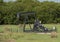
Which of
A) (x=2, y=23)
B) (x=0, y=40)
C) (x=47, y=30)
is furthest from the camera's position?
(x=2, y=23)

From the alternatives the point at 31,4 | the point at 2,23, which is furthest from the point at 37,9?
the point at 2,23

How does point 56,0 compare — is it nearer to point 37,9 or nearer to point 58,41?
point 37,9

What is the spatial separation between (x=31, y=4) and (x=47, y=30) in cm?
1194

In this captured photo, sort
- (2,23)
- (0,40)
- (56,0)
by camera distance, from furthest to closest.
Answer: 1. (56,0)
2. (2,23)
3. (0,40)

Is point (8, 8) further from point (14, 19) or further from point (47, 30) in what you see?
point (47, 30)

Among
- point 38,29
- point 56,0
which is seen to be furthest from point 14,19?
point 38,29

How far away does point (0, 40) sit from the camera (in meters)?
15.4

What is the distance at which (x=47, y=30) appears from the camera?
66.8 feet

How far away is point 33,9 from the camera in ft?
101

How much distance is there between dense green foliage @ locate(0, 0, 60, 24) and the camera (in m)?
30.4

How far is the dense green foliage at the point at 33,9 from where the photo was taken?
99.7ft

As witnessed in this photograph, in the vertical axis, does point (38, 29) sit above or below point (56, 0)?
below

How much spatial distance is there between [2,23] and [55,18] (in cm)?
582

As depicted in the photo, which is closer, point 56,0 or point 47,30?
point 47,30
